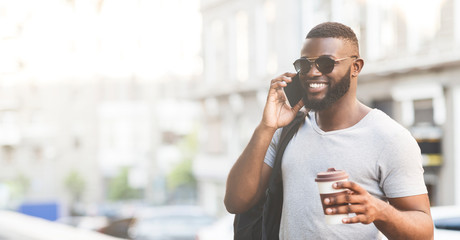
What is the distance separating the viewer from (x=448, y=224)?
3854 mm

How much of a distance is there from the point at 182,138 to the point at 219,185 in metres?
28.5

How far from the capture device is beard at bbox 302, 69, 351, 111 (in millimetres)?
2393

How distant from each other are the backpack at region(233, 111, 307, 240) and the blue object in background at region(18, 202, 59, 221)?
2566 centimetres

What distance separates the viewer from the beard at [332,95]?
7.85 ft

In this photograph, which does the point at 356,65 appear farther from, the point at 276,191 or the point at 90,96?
the point at 90,96

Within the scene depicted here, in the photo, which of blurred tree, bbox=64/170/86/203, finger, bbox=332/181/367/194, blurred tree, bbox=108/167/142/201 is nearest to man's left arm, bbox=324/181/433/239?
finger, bbox=332/181/367/194

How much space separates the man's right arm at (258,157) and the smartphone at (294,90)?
2 centimetres

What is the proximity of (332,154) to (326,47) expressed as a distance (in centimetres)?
35

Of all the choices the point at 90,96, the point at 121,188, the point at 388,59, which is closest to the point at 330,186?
the point at 388,59

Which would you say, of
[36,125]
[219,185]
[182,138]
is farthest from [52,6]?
[219,185]

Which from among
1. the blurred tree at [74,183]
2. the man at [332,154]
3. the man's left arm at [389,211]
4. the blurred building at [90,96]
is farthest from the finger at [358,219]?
the blurred tree at [74,183]

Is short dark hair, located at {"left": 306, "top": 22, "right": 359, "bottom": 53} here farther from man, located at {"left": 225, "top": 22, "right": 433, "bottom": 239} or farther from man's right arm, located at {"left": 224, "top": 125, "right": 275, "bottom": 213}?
man's right arm, located at {"left": 224, "top": 125, "right": 275, "bottom": 213}

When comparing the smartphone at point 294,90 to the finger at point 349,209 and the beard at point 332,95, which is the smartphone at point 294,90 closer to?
the beard at point 332,95

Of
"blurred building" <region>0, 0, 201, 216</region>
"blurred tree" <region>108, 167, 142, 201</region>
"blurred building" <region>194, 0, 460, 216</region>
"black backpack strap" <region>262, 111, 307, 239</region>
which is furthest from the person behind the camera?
"blurred tree" <region>108, 167, 142, 201</region>
